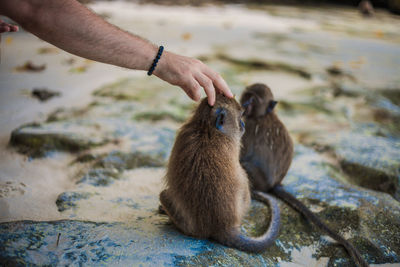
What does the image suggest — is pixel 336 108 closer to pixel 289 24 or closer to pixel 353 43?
pixel 353 43

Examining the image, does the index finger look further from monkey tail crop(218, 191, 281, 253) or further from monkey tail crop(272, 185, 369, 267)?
monkey tail crop(272, 185, 369, 267)

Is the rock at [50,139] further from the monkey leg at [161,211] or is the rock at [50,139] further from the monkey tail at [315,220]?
the monkey tail at [315,220]

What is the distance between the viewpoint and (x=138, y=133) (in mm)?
4473

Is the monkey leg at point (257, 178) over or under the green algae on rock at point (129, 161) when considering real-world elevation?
over

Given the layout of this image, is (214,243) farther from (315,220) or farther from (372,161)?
(372,161)

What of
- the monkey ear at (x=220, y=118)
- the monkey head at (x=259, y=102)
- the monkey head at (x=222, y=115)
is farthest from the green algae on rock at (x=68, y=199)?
the monkey head at (x=259, y=102)

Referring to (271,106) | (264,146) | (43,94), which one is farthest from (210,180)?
(43,94)

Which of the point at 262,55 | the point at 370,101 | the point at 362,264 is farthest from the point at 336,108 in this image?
the point at 362,264

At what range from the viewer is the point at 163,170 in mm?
3842

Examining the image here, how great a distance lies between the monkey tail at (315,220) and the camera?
2652 mm

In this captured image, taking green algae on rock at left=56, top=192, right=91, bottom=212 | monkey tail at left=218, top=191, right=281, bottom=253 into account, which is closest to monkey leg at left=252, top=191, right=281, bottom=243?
monkey tail at left=218, top=191, right=281, bottom=253

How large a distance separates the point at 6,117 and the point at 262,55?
233 inches

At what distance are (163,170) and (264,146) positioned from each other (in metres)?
1.14

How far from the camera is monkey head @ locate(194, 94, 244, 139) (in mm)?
2619
